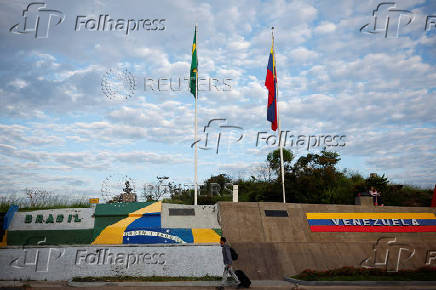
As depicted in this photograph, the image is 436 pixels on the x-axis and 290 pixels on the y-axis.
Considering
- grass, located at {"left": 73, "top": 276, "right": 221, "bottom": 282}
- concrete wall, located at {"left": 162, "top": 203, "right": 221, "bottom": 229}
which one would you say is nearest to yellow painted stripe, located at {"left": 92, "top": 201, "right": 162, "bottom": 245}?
concrete wall, located at {"left": 162, "top": 203, "right": 221, "bottom": 229}

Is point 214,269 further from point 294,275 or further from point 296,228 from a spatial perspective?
point 296,228

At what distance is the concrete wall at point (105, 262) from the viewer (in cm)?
1395

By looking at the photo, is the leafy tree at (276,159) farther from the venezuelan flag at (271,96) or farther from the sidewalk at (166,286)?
the sidewalk at (166,286)

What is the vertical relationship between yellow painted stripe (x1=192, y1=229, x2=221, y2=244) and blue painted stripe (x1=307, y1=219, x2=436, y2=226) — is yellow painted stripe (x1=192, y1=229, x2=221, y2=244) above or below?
below

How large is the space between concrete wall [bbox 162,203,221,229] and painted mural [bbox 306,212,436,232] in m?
5.19

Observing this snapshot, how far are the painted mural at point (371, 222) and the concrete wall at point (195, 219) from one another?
5.19m

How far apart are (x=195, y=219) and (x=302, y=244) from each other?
5.36 meters

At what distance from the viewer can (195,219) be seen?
17594 mm

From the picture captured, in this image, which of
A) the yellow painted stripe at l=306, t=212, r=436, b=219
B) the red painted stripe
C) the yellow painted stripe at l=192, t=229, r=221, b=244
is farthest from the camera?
the yellow painted stripe at l=306, t=212, r=436, b=219

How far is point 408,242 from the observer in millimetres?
18828

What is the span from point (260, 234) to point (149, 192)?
16.8 m

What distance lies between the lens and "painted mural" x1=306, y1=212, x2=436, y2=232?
18.9m

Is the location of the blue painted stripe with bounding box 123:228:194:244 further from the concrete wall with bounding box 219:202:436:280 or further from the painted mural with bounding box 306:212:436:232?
the painted mural with bounding box 306:212:436:232

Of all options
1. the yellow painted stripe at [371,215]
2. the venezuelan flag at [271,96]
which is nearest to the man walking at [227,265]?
the yellow painted stripe at [371,215]
